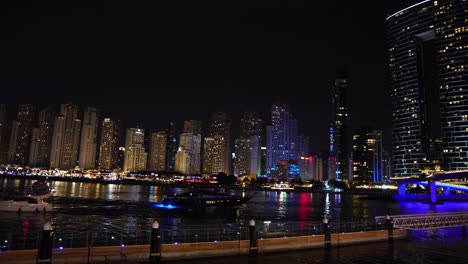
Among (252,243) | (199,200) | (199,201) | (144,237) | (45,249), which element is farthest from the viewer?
(199,200)

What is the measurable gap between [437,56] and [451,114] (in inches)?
1118

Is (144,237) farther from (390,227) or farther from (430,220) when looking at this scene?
(430,220)

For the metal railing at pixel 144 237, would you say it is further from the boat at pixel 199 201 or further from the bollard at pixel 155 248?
the boat at pixel 199 201

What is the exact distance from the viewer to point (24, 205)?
52625 mm

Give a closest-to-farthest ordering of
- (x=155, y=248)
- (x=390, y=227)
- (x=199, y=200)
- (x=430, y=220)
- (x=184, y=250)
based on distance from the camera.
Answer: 1. (x=155, y=248)
2. (x=184, y=250)
3. (x=390, y=227)
4. (x=430, y=220)
5. (x=199, y=200)

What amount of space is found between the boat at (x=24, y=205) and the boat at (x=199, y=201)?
25.4 meters

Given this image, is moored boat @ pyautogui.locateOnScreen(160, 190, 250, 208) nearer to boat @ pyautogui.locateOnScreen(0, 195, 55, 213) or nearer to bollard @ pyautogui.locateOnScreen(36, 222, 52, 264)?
boat @ pyautogui.locateOnScreen(0, 195, 55, 213)

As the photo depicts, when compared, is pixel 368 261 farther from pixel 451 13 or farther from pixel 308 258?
pixel 451 13

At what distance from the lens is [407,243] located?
78.7ft

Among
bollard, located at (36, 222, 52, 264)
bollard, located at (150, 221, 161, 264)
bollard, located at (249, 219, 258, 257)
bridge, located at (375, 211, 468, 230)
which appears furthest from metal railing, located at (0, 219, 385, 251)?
bollard, located at (36, 222, 52, 264)

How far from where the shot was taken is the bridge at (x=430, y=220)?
29109 mm

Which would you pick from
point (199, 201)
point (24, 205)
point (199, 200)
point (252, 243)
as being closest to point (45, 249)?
point (252, 243)

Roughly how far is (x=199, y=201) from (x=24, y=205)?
109 feet

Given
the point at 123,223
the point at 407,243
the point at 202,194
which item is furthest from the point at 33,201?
the point at 407,243
